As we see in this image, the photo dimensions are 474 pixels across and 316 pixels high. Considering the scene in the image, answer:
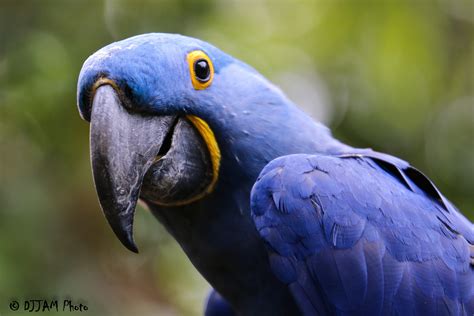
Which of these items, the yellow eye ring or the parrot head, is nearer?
the parrot head

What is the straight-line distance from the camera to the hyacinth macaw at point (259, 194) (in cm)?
184

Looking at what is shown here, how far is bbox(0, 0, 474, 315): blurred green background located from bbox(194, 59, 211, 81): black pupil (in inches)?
47.0

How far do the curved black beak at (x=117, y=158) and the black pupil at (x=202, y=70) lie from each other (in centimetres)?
26

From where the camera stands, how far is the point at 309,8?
12.5 ft

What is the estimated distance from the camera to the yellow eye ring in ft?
6.58

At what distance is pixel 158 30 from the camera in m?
3.28

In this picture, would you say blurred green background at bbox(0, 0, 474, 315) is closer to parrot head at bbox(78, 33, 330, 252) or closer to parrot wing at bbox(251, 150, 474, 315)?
parrot head at bbox(78, 33, 330, 252)

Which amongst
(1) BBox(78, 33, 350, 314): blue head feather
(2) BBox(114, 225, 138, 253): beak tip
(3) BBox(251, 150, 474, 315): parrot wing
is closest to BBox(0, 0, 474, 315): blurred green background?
(1) BBox(78, 33, 350, 314): blue head feather

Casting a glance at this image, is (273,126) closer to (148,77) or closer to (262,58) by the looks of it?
(148,77)

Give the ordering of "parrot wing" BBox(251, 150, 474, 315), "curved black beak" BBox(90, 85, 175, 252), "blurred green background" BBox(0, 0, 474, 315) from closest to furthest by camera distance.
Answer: "curved black beak" BBox(90, 85, 175, 252), "parrot wing" BBox(251, 150, 474, 315), "blurred green background" BBox(0, 0, 474, 315)

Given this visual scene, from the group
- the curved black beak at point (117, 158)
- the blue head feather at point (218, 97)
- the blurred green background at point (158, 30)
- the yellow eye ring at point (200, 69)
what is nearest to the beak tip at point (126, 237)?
the curved black beak at point (117, 158)

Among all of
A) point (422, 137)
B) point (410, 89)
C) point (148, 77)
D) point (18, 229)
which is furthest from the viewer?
point (422, 137)

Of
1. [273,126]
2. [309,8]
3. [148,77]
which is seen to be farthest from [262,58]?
[148,77]

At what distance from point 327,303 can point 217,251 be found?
39cm
